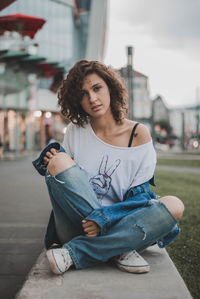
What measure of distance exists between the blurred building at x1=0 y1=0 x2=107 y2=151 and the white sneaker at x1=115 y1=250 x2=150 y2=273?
5534mm

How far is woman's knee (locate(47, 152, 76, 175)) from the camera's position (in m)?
2.26

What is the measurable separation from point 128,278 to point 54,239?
0.74 meters

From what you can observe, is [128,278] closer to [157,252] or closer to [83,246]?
[83,246]

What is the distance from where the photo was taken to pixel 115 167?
8.28 feet

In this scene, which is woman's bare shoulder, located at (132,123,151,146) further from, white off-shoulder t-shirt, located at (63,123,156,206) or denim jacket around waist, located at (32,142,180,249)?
denim jacket around waist, located at (32,142,180,249)

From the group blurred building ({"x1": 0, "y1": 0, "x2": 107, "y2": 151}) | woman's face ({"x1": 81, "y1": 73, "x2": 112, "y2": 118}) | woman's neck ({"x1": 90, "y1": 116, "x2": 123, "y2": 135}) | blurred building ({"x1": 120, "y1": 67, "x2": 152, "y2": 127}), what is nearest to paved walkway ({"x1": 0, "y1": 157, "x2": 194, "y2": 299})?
woman's neck ({"x1": 90, "y1": 116, "x2": 123, "y2": 135})

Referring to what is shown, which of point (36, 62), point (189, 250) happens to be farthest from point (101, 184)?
point (36, 62)

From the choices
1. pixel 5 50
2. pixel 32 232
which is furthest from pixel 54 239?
pixel 5 50

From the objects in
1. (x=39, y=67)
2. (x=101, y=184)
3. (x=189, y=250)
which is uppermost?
(x=39, y=67)

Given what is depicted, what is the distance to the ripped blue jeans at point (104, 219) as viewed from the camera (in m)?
2.18

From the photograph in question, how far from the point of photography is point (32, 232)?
3988 mm

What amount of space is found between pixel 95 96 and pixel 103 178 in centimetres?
60

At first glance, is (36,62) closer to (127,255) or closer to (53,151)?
(53,151)

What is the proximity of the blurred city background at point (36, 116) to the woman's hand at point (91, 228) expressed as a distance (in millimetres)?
617
